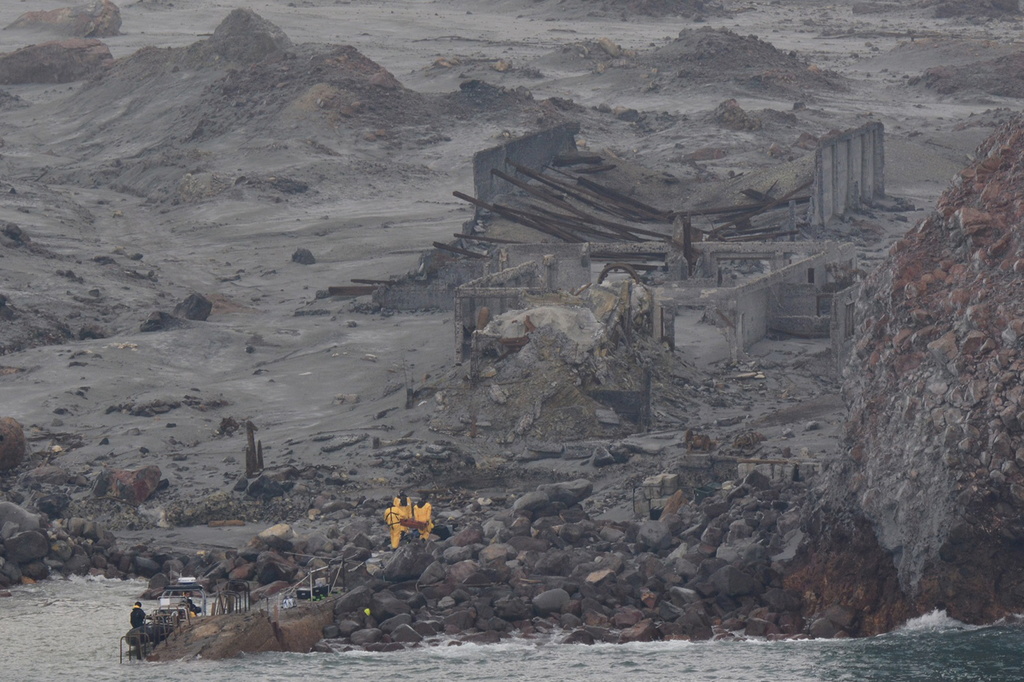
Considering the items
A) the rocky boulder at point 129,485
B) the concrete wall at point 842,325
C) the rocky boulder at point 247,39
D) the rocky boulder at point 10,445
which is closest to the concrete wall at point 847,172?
the concrete wall at point 842,325

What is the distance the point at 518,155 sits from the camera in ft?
186

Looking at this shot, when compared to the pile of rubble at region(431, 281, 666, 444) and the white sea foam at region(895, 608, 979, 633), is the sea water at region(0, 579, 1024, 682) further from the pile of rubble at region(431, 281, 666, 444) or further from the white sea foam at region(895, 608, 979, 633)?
the pile of rubble at region(431, 281, 666, 444)

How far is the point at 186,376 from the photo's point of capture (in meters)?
41.1

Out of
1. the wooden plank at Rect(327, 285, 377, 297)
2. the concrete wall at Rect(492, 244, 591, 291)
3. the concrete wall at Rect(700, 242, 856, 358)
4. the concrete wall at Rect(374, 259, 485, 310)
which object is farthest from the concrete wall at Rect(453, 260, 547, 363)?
the wooden plank at Rect(327, 285, 377, 297)

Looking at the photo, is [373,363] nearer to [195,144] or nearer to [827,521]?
[827,521]

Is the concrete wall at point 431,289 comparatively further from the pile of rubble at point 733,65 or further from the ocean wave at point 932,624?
the pile of rubble at point 733,65

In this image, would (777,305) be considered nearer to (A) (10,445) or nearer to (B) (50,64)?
(A) (10,445)

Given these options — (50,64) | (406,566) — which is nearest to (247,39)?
(50,64)

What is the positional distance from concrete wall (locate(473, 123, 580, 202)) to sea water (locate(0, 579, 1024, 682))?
28.9 m

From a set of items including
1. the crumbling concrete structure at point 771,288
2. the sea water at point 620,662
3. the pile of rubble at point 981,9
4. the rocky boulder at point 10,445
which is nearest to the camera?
the sea water at point 620,662

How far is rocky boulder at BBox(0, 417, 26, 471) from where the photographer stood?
3525 cm

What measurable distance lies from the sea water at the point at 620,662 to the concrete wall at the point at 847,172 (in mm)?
29738

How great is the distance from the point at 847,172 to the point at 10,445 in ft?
99.0

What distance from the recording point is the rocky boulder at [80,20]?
8906cm
